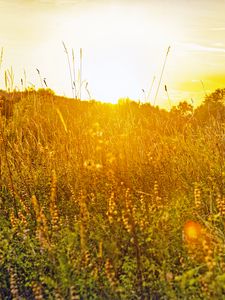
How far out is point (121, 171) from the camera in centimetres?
533

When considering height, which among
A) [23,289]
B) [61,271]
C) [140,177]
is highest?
[140,177]

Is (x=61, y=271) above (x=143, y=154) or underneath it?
underneath

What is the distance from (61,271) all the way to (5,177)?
2854 mm

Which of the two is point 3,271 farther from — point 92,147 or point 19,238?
point 92,147

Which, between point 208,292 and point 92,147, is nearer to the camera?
point 208,292

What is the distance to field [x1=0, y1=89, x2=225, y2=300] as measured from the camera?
3.50 meters

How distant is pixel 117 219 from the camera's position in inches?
173

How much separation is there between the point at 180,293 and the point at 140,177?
2288 millimetres

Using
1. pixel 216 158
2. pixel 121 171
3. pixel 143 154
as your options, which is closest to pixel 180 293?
pixel 121 171

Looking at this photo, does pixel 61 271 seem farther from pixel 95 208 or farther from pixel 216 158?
pixel 216 158

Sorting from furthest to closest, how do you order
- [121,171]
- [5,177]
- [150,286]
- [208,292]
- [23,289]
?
[5,177], [121,171], [23,289], [150,286], [208,292]

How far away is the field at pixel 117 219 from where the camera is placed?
3497mm

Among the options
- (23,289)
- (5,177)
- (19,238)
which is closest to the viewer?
(23,289)

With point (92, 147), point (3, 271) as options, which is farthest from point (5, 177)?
point (3, 271)
